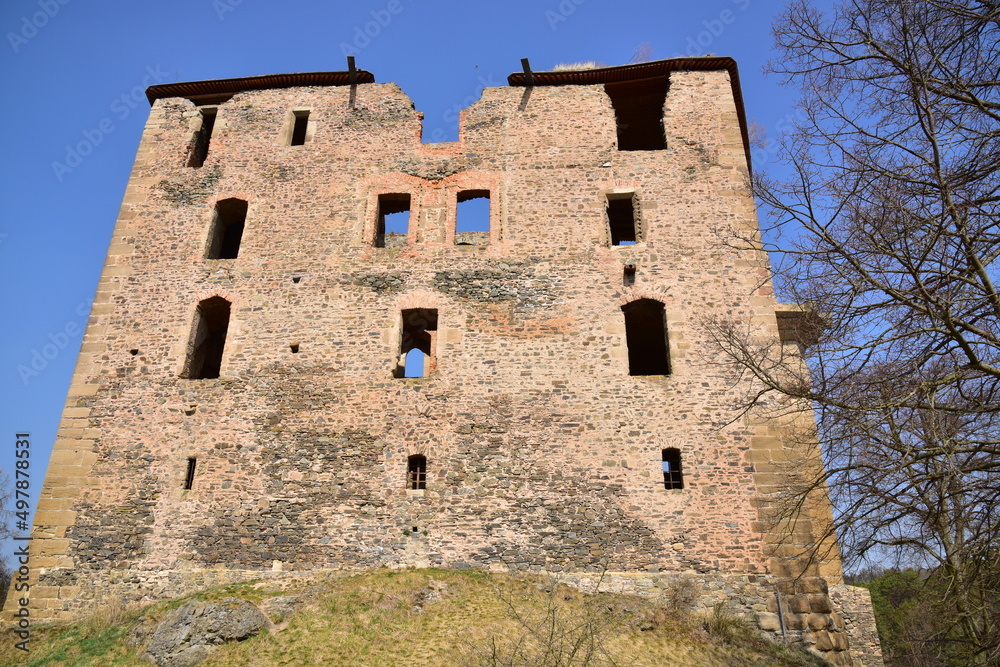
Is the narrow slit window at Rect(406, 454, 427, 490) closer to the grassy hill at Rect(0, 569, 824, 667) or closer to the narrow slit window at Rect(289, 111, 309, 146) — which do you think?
the grassy hill at Rect(0, 569, 824, 667)

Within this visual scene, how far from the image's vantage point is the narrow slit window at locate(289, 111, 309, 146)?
637 inches

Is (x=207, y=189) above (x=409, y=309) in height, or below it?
above

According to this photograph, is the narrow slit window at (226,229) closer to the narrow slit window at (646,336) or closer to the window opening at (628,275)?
the window opening at (628,275)

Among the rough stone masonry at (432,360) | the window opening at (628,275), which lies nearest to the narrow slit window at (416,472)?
the rough stone masonry at (432,360)

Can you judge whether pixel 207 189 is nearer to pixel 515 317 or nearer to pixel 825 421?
pixel 515 317

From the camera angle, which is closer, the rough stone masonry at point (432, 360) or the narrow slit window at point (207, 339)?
the rough stone masonry at point (432, 360)

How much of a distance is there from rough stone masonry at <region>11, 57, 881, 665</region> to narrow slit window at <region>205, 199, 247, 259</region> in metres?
0.06

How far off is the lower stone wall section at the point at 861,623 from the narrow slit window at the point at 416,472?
9.07 m

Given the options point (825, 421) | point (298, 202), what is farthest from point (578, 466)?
point (298, 202)

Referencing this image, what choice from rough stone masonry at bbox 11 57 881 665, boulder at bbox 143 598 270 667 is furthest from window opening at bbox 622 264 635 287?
boulder at bbox 143 598 270 667

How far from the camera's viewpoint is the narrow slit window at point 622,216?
1448 cm

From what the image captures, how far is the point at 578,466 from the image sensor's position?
39.2ft

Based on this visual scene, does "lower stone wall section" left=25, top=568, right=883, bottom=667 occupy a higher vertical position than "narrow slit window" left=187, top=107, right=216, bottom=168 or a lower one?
lower

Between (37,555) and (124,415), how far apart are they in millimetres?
2827
